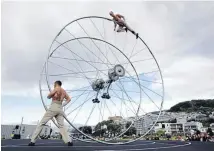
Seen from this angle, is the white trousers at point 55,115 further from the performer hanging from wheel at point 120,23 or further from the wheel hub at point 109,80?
the performer hanging from wheel at point 120,23

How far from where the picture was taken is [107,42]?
45.4 ft

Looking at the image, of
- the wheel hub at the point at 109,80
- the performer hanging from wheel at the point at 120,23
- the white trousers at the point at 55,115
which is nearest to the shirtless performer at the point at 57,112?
the white trousers at the point at 55,115

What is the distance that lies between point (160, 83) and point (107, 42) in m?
4.12

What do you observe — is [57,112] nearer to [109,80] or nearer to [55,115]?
[55,115]

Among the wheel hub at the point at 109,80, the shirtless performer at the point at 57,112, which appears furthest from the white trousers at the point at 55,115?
the wheel hub at the point at 109,80

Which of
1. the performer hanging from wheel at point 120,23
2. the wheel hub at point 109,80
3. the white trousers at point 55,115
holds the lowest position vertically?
the white trousers at point 55,115

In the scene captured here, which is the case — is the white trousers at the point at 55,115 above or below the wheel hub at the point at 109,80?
below

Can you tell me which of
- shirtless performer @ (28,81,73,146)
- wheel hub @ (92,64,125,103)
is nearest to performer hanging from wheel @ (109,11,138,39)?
wheel hub @ (92,64,125,103)

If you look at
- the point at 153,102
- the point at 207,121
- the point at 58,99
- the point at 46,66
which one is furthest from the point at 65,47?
the point at 207,121

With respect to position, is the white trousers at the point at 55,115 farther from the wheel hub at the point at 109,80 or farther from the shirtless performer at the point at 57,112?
the wheel hub at the point at 109,80

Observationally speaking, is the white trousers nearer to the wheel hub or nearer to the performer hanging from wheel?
the wheel hub

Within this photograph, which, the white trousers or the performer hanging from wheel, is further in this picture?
the performer hanging from wheel

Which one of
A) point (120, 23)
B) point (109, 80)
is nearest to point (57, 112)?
point (109, 80)

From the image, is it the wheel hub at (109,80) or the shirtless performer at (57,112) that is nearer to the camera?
the shirtless performer at (57,112)
